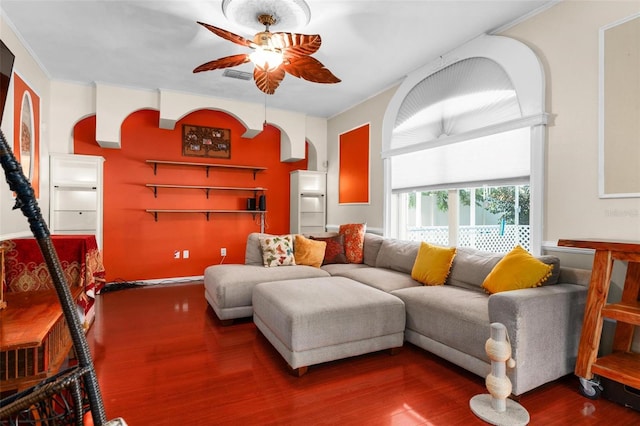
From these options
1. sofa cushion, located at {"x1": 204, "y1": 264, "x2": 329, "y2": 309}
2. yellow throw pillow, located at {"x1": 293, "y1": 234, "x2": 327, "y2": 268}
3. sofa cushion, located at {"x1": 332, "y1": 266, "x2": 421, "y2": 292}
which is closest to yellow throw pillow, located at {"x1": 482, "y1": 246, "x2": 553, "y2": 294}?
sofa cushion, located at {"x1": 332, "y1": 266, "x2": 421, "y2": 292}

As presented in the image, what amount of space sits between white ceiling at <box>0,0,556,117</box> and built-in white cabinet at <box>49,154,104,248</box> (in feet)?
3.40

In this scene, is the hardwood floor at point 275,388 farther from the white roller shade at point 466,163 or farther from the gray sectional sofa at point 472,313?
the white roller shade at point 466,163

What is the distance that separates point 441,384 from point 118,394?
196 cm

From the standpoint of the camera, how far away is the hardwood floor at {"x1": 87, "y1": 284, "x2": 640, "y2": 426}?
5.74 ft

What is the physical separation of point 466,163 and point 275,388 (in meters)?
2.70

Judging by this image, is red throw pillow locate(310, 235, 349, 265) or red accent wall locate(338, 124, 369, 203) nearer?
red throw pillow locate(310, 235, 349, 265)

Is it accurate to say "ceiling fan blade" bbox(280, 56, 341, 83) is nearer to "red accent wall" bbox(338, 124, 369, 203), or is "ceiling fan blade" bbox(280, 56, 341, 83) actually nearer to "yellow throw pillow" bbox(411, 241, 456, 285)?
"yellow throw pillow" bbox(411, 241, 456, 285)

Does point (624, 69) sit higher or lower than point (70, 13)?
lower

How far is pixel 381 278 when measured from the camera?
3.22 m

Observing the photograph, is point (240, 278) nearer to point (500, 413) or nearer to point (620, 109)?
point (500, 413)

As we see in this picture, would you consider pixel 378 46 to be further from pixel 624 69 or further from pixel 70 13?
pixel 70 13

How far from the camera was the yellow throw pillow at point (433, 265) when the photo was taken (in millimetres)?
2965

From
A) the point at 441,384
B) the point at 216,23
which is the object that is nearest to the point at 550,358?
the point at 441,384

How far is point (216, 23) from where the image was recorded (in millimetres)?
2877
